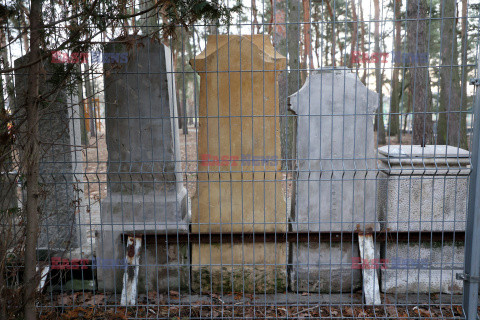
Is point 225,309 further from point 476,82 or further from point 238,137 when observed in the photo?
point 476,82

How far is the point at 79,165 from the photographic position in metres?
4.72

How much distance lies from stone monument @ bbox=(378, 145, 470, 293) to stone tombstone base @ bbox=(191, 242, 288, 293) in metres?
1.12

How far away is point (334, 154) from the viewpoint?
4.57 m

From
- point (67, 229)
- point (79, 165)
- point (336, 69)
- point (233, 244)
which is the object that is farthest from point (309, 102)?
point (67, 229)

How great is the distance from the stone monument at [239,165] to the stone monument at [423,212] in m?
1.13

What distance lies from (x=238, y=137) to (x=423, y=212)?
2080 millimetres

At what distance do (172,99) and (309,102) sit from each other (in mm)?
1393

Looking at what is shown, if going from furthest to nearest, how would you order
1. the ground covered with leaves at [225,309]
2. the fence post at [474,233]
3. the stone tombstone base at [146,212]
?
1. the stone tombstone base at [146,212]
2. the ground covered with leaves at [225,309]
3. the fence post at [474,233]

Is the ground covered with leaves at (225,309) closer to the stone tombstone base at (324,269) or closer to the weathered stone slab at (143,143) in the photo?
the stone tombstone base at (324,269)

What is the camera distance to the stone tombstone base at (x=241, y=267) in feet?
15.3

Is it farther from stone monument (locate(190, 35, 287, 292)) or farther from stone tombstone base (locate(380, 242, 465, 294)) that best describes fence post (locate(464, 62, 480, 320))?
stone monument (locate(190, 35, 287, 292))

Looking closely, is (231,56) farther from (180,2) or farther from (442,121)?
(442,121)

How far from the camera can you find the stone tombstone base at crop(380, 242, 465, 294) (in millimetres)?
4582

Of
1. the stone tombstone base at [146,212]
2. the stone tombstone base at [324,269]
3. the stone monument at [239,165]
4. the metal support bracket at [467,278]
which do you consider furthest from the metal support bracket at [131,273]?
the metal support bracket at [467,278]
